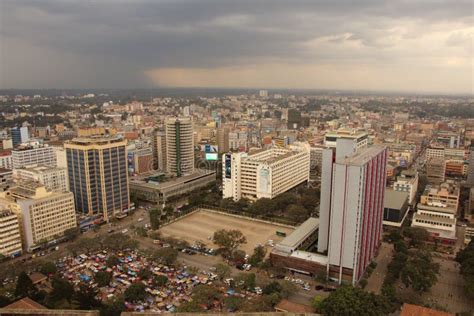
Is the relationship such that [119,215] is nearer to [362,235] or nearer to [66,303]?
[66,303]

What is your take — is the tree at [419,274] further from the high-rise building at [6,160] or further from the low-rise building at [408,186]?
the high-rise building at [6,160]

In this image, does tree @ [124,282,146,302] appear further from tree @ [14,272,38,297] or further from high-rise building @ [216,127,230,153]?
high-rise building @ [216,127,230,153]

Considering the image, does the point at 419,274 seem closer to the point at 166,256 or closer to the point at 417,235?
the point at 417,235

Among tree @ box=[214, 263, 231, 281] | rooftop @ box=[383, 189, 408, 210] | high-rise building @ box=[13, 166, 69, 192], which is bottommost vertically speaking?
tree @ box=[214, 263, 231, 281]

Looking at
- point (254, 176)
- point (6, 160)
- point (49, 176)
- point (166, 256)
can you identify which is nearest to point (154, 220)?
point (166, 256)

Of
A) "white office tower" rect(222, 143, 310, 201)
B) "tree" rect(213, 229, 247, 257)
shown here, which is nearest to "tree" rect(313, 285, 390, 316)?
"tree" rect(213, 229, 247, 257)

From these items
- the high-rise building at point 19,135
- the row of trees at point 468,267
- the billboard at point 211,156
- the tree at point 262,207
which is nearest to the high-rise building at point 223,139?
the billboard at point 211,156

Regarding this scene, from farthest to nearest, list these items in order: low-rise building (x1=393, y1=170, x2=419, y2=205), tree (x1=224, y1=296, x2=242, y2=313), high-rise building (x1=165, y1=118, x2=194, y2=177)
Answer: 1. high-rise building (x1=165, y1=118, x2=194, y2=177)
2. low-rise building (x1=393, y1=170, x2=419, y2=205)
3. tree (x1=224, y1=296, x2=242, y2=313)
